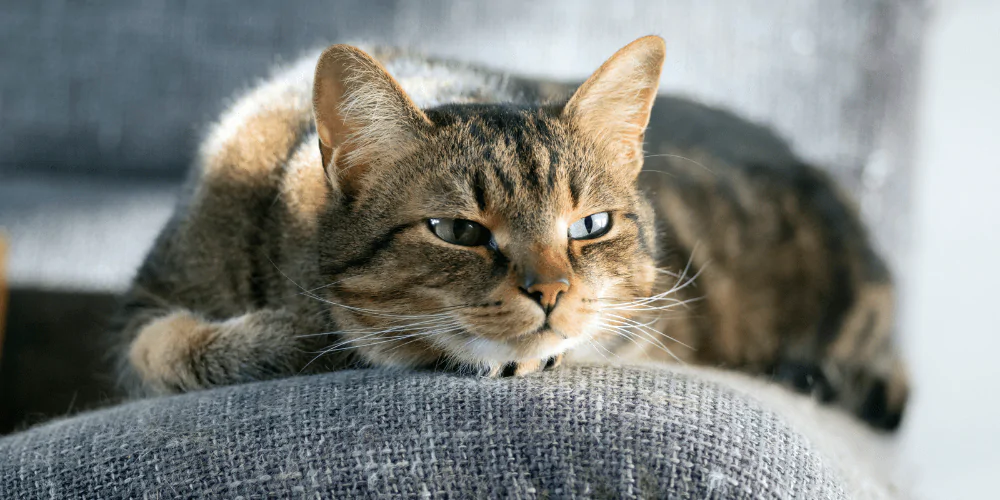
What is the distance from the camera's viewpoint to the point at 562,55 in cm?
187

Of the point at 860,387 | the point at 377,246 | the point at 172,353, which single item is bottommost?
the point at 860,387

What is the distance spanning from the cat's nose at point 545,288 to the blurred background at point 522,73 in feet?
3.74

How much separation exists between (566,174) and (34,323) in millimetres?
1350

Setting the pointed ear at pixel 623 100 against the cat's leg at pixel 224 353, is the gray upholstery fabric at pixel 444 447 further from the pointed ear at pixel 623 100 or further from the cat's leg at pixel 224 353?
the pointed ear at pixel 623 100

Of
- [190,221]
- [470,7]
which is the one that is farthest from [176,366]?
[470,7]

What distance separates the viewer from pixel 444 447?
0.71 meters

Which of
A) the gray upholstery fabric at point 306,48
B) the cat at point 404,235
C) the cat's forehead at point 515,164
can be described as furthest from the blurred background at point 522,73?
the cat's forehead at point 515,164

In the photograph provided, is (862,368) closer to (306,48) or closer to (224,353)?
(224,353)

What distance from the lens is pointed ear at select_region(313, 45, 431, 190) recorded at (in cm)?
82

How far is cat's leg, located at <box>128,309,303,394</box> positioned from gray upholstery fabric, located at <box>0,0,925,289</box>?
0.76m

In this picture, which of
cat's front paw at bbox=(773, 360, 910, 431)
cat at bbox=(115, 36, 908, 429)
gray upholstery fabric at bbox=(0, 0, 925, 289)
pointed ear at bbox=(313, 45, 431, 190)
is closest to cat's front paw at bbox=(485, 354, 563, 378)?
cat at bbox=(115, 36, 908, 429)

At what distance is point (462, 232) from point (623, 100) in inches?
11.0

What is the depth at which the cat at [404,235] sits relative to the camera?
80 cm

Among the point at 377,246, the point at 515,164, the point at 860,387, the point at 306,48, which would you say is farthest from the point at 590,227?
the point at 306,48
